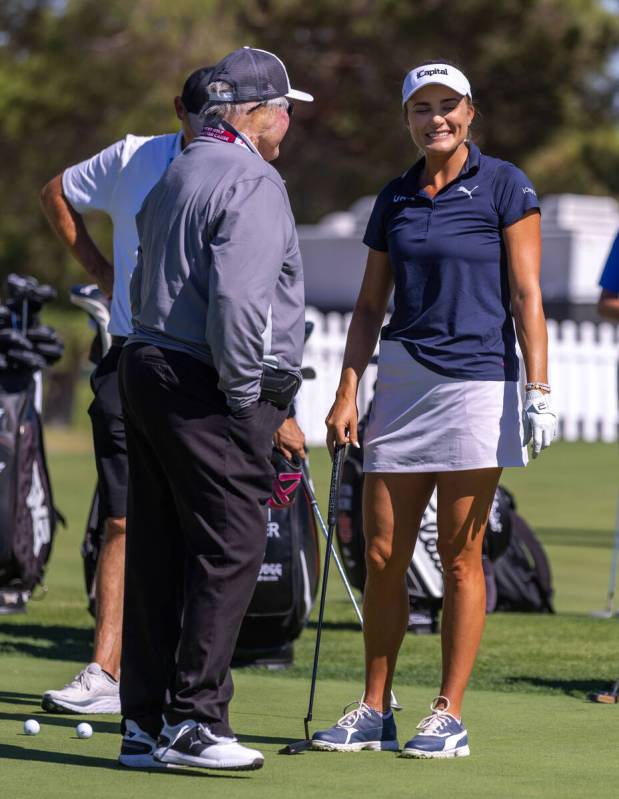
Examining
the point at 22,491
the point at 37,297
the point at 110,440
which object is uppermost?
the point at 37,297

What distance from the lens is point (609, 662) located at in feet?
24.2

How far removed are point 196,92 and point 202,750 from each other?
2.41 metres

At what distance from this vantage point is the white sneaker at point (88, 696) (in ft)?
19.7

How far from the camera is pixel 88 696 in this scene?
6.07m

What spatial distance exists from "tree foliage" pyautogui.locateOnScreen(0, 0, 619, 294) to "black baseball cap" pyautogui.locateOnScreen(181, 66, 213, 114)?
2307 cm

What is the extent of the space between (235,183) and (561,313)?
21550mm

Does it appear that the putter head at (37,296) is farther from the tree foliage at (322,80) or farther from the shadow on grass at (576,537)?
the tree foliage at (322,80)

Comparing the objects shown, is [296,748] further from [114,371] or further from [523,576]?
[523,576]

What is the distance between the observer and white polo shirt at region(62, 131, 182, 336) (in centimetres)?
622

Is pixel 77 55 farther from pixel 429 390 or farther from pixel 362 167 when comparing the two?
pixel 429 390

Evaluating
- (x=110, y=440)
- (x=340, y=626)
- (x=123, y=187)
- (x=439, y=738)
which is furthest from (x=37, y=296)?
(x=439, y=738)

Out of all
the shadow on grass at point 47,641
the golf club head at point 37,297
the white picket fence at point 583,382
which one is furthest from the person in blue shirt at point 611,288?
the white picket fence at point 583,382

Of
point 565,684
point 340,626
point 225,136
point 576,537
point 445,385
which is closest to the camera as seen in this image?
point 225,136

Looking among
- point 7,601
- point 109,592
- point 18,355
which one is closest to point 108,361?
point 109,592
